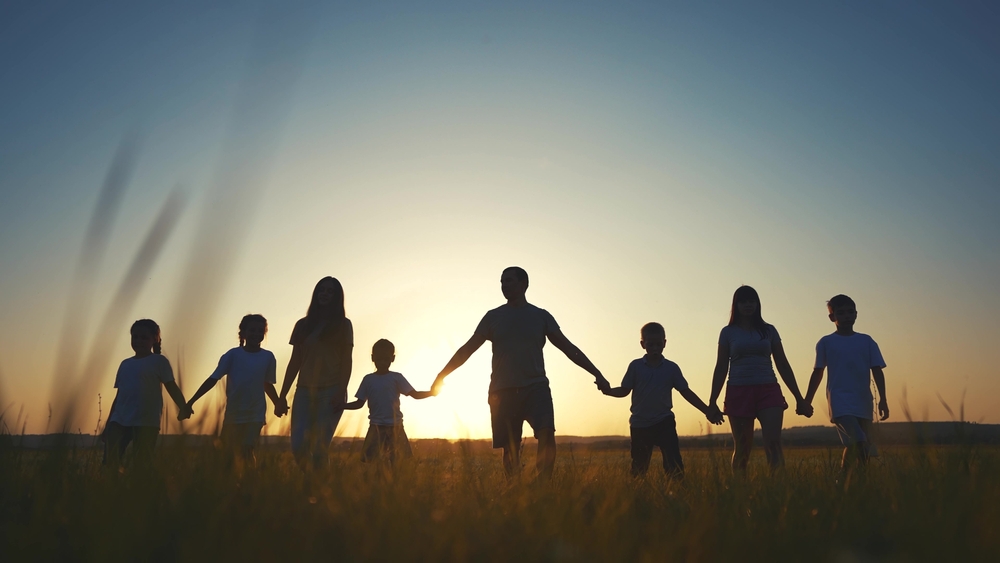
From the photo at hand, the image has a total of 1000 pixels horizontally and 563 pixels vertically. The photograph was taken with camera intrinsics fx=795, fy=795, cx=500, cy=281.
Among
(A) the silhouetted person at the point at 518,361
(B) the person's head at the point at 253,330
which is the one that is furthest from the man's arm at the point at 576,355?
(B) the person's head at the point at 253,330

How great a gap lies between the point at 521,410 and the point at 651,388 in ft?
5.52

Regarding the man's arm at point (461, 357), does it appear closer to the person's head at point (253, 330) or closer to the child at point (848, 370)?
the person's head at point (253, 330)

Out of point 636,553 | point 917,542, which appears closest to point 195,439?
point 636,553

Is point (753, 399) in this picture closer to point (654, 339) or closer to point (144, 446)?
point (654, 339)

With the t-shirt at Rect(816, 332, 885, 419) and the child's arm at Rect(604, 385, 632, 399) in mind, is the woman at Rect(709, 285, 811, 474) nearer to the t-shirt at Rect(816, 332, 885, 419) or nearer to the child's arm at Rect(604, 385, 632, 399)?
the t-shirt at Rect(816, 332, 885, 419)

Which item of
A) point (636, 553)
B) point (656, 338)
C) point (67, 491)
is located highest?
point (656, 338)

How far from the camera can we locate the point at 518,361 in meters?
7.44

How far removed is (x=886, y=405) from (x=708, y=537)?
16.8ft

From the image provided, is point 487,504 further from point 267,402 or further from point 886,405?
point 886,405

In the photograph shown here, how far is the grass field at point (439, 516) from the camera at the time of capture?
2.68m

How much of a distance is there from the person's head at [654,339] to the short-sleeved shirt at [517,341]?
4.11 ft

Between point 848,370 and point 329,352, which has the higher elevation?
point 329,352

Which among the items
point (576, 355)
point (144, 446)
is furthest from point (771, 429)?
point (144, 446)

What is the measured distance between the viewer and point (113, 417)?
23.4 feet
